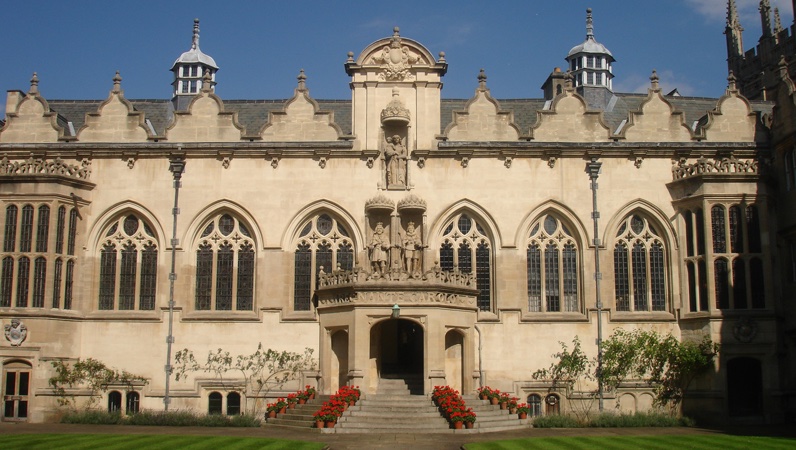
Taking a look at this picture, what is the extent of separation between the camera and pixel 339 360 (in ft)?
94.9

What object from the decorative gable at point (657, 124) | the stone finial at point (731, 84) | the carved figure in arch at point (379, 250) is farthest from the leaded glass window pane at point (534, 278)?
the stone finial at point (731, 84)

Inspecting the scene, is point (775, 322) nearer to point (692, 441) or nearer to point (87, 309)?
point (692, 441)

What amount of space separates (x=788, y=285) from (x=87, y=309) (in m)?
26.3

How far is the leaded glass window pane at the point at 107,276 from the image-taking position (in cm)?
3281

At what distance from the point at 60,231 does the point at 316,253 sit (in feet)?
31.4

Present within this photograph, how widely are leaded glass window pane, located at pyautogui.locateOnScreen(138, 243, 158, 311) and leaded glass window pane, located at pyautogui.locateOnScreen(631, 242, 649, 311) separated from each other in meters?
18.5

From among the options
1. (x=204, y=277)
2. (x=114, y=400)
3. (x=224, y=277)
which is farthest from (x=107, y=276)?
(x=114, y=400)

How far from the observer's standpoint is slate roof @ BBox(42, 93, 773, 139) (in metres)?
36.8

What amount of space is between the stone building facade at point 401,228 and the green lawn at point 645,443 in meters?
8.27

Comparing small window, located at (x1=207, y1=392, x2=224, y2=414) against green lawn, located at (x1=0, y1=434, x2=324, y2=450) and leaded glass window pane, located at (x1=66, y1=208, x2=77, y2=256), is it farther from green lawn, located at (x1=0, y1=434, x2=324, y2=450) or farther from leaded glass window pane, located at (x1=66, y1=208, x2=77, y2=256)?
green lawn, located at (x1=0, y1=434, x2=324, y2=450)

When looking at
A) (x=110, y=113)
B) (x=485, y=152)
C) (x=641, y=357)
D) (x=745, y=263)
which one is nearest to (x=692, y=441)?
(x=641, y=357)

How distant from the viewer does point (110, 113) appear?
3409 cm

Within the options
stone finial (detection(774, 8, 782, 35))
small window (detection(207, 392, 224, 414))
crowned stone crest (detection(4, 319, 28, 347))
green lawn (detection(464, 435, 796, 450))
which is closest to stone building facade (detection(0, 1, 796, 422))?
crowned stone crest (detection(4, 319, 28, 347))

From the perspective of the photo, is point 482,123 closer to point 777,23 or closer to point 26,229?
point 26,229
